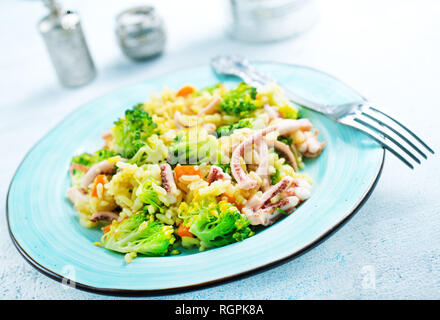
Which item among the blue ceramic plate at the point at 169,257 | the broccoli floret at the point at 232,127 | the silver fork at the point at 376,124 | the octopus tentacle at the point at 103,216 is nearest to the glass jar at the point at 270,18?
the blue ceramic plate at the point at 169,257

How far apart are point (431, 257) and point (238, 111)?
1499mm

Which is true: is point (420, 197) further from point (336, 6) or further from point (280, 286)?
point (336, 6)

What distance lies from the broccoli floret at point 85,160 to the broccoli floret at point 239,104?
0.84 m

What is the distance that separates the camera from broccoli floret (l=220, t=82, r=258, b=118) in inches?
120

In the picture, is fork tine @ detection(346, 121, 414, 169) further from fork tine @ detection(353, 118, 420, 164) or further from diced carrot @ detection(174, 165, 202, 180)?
diced carrot @ detection(174, 165, 202, 180)

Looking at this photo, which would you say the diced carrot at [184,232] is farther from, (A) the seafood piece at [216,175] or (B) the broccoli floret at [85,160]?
(B) the broccoli floret at [85,160]

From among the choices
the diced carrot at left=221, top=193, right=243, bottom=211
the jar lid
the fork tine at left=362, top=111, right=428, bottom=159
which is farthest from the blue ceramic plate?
the jar lid

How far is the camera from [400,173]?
2.82m

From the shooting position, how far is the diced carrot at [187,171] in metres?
2.63

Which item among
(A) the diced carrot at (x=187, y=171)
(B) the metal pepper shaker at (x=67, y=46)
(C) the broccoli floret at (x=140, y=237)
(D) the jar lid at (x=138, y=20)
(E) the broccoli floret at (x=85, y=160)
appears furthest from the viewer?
(D) the jar lid at (x=138, y=20)

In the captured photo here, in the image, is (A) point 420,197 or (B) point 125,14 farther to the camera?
(B) point 125,14

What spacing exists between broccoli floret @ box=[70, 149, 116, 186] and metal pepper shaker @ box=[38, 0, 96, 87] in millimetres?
1649

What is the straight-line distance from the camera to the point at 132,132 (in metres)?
2.85
